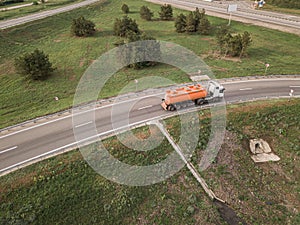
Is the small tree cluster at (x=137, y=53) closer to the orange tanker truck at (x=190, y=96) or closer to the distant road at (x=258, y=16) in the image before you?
the orange tanker truck at (x=190, y=96)

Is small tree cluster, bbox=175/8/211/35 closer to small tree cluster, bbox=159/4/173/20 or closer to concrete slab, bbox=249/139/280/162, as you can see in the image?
small tree cluster, bbox=159/4/173/20

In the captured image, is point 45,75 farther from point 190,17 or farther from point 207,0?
point 207,0

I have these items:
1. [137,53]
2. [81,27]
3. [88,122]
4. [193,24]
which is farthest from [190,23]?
[88,122]

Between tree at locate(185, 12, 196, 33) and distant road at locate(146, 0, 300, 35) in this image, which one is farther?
distant road at locate(146, 0, 300, 35)

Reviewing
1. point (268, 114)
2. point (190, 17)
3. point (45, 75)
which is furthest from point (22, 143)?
point (190, 17)

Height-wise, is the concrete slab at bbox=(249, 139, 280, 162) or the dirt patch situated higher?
the concrete slab at bbox=(249, 139, 280, 162)

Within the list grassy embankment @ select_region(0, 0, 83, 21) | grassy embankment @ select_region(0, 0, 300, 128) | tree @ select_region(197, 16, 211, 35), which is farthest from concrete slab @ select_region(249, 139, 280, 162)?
grassy embankment @ select_region(0, 0, 83, 21)

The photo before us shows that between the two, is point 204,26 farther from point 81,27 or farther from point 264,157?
point 264,157
